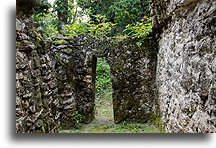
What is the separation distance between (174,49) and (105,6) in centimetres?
113

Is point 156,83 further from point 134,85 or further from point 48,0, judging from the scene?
point 48,0

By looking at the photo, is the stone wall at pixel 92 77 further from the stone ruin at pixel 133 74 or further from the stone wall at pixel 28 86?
the stone wall at pixel 28 86

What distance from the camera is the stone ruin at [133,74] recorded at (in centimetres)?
171

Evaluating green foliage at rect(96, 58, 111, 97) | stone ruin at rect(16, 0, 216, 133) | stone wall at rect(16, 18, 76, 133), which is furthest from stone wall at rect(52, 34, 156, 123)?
stone wall at rect(16, 18, 76, 133)

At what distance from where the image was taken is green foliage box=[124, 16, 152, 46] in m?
3.27

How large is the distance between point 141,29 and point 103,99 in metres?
1.78

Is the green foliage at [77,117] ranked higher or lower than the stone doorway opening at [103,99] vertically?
lower

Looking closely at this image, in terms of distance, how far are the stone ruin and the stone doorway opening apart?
13 centimetres

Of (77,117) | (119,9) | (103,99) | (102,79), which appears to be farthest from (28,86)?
(102,79)

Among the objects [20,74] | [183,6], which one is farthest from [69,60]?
[183,6]

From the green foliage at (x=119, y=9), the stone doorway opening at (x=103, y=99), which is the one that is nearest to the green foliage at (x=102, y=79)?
the stone doorway opening at (x=103, y=99)

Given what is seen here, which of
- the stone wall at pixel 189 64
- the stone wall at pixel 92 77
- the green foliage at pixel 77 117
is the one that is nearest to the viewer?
the stone wall at pixel 189 64

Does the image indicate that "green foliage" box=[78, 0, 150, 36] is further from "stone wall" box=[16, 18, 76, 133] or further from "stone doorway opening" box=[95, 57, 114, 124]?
"stone doorway opening" box=[95, 57, 114, 124]

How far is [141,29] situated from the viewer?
3504mm
